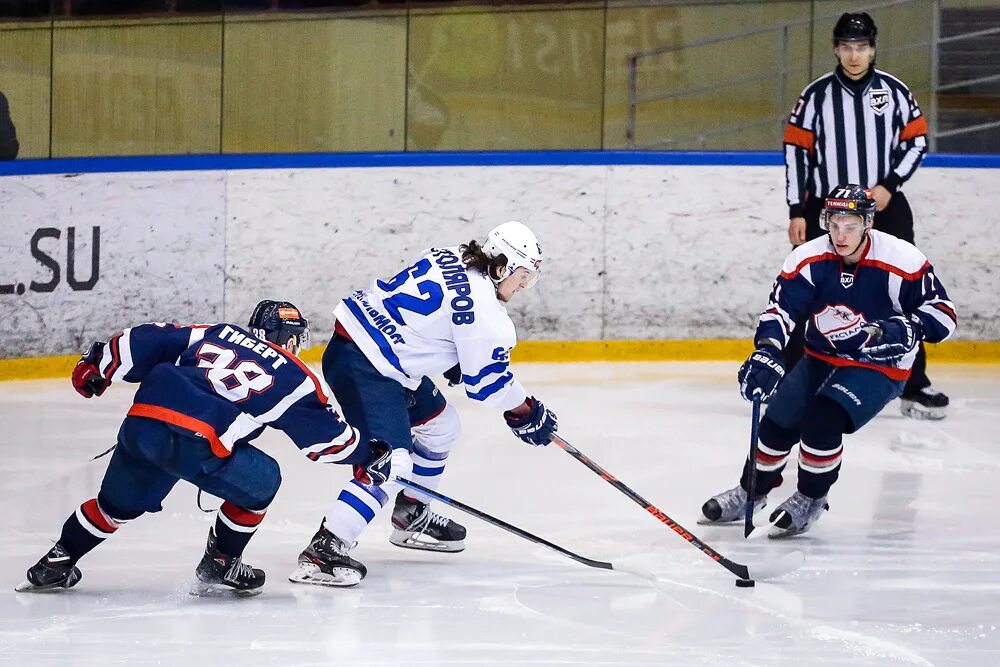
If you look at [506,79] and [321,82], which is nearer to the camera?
[321,82]

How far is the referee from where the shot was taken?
5805mm

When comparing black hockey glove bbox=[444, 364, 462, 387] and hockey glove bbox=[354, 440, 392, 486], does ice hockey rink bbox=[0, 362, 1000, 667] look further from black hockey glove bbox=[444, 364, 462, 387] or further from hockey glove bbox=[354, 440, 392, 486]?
black hockey glove bbox=[444, 364, 462, 387]

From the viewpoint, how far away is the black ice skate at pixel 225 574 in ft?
12.2

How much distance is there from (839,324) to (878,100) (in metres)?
1.71

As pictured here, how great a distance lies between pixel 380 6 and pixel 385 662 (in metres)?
4.58

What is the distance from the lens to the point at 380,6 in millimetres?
7371

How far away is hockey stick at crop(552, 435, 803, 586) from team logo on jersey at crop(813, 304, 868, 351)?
0.56 m

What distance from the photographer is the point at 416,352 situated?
13.0 ft

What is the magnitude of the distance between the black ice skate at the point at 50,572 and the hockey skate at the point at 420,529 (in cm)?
89

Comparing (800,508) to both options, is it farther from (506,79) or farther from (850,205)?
(506,79)

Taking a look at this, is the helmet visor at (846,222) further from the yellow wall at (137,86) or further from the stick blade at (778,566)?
the yellow wall at (137,86)

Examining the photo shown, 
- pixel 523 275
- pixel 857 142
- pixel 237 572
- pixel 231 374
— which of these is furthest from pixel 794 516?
pixel 857 142

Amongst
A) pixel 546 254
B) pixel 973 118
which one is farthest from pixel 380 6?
pixel 973 118

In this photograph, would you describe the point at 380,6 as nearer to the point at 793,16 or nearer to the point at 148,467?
the point at 793,16
